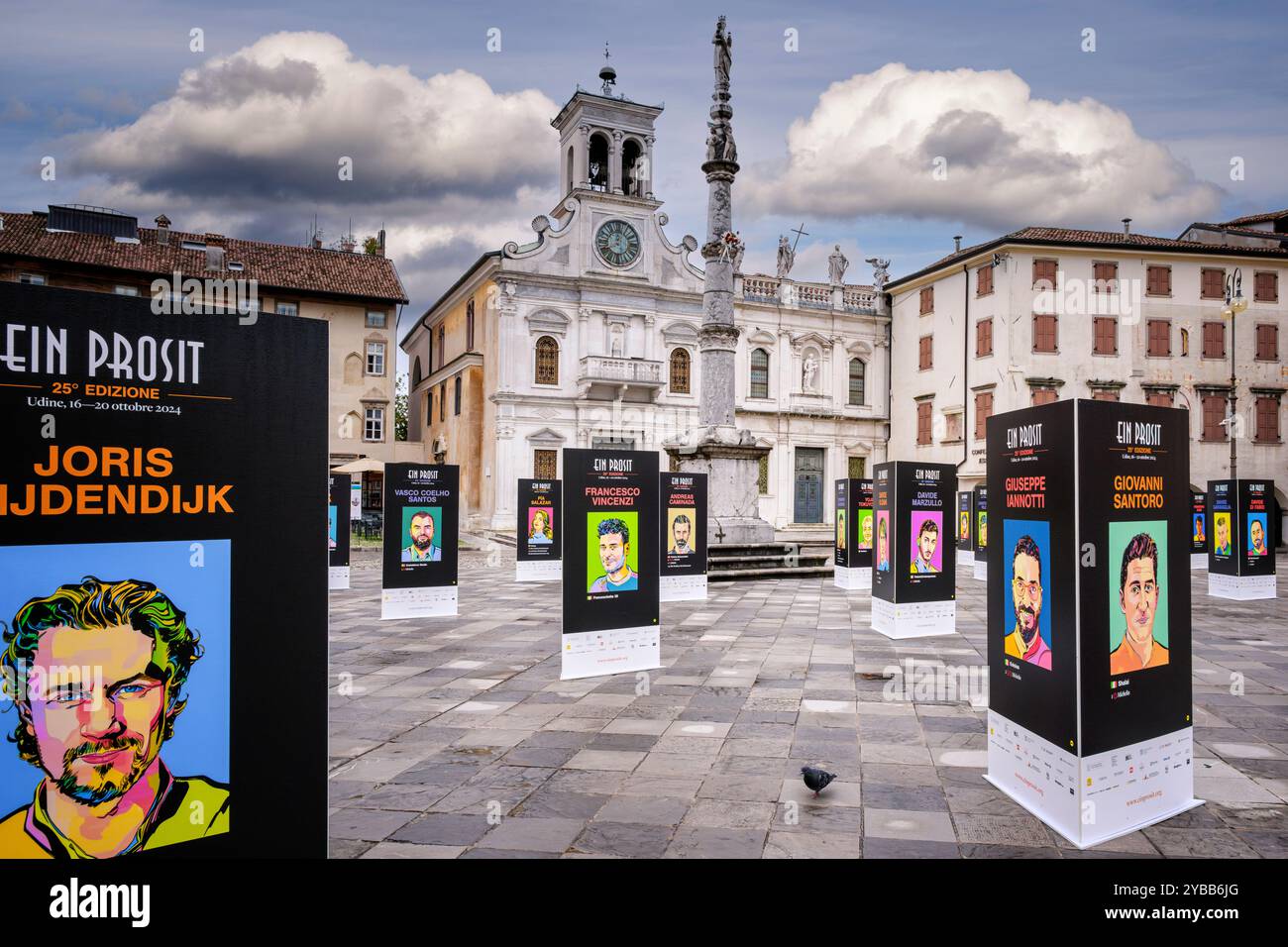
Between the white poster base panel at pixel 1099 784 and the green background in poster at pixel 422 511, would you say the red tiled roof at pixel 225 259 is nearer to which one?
the green background in poster at pixel 422 511

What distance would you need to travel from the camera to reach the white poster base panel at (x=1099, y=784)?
4.91 m

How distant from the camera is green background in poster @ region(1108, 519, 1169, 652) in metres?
5.06

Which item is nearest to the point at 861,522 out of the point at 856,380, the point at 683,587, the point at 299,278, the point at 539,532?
the point at 683,587

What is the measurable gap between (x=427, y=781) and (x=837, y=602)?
37.0 ft

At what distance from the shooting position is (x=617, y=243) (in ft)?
120

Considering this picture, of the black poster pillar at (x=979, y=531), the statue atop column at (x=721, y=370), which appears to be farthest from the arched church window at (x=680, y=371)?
the black poster pillar at (x=979, y=531)

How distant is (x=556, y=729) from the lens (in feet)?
23.9

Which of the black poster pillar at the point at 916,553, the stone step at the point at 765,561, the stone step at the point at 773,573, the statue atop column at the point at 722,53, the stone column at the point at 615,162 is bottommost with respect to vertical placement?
the stone step at the point at 773,573

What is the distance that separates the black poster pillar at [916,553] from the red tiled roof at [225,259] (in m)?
32.9

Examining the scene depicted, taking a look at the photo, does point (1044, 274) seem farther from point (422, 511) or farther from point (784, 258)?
point (422, 511)

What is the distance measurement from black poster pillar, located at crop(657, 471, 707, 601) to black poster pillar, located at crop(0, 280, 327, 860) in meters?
12.1

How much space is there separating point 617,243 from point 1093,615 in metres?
33.4

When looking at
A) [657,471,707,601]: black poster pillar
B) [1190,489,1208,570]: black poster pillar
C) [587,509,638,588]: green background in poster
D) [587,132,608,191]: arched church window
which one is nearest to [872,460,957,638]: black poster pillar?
[657,471,707,601]: black poster pillar
